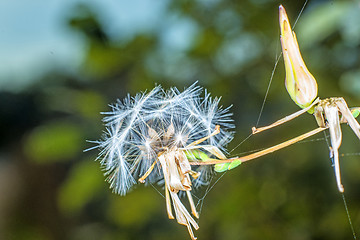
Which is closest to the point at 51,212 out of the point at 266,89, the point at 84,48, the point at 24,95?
the point at 24,95

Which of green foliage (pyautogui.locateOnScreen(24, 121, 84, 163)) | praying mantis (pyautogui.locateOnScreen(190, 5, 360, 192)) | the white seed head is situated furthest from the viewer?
green foliage (pyautogui.locateOnScreen(24, 121, 84, 163))

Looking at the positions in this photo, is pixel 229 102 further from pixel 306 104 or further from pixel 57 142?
pixel 306 104

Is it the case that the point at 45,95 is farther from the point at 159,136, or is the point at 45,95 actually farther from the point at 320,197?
the point at 159,136

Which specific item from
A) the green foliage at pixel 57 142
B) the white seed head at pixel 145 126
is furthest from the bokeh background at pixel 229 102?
the white seed head at pixel 145 126

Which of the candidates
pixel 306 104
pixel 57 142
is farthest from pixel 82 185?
pixel 306 104

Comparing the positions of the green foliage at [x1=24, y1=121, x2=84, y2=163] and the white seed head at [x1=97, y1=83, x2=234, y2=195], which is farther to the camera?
the green foliage at [x1=24, y1=121, x2=84, y2=163]

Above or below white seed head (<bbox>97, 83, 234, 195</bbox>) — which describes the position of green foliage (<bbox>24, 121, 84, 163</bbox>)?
above

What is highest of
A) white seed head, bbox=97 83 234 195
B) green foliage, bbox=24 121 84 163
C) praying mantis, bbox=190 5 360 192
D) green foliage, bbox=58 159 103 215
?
green foliage, bbox=24 121 84 163

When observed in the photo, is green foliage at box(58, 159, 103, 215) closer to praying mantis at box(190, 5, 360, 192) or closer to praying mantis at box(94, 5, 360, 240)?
praying mantis at box(94, 5, 360, 240)

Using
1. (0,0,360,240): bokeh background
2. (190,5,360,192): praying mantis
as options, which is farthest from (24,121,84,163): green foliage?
(190,5,360,192): praying mantis
